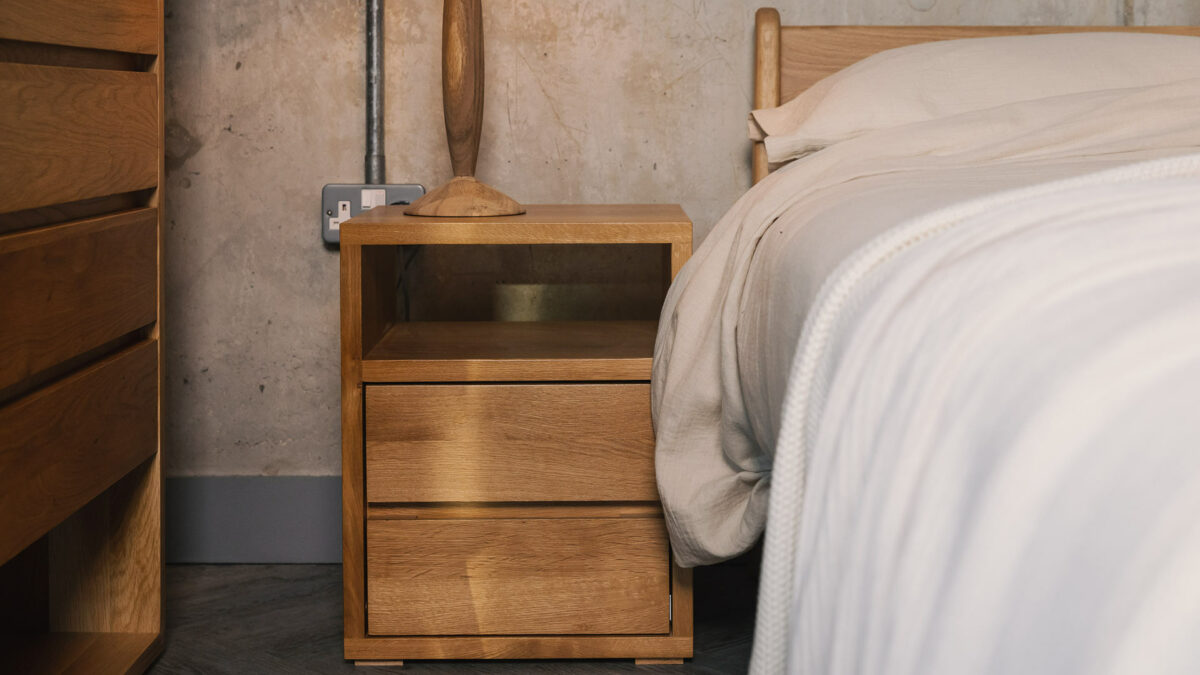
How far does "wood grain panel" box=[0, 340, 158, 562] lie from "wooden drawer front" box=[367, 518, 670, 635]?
326mm

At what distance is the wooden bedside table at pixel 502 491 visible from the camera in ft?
4.43

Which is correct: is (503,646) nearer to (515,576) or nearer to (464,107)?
(515,576)

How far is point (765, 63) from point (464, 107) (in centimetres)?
52

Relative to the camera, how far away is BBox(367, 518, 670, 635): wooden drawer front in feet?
4.52

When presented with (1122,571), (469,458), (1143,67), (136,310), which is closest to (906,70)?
(1143,67)

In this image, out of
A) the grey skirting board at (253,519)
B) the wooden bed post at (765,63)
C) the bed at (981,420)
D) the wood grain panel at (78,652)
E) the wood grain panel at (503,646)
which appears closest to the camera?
the bed at (981,420)

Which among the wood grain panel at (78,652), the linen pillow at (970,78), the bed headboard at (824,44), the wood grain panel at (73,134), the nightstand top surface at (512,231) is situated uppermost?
the bed headboard at (824,44)

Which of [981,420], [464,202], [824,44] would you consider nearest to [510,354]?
[464,202]

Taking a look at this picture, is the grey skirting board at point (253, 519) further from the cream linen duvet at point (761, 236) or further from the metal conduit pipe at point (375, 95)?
the cream linen duvet at point (761, 236)

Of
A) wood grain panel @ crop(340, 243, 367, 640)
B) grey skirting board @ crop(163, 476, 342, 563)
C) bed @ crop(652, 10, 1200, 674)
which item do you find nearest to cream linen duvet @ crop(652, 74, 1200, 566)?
bed @ crop(652, 10, 1200, 674)

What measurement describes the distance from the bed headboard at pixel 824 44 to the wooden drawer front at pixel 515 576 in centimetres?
68

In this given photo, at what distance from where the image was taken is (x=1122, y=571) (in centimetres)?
36

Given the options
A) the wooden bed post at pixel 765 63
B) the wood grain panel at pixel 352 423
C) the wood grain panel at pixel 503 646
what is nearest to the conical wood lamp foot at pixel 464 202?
the wood grain panel at pixel 352 423

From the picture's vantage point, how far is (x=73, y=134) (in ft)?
3.66
